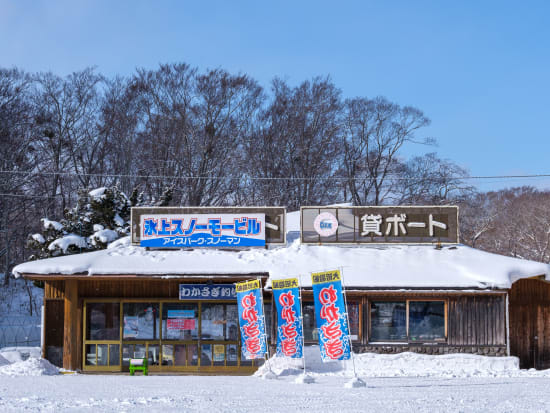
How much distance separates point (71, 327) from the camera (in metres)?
18.4

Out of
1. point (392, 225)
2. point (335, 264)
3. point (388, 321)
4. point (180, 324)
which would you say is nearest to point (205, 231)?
point (180, 324)

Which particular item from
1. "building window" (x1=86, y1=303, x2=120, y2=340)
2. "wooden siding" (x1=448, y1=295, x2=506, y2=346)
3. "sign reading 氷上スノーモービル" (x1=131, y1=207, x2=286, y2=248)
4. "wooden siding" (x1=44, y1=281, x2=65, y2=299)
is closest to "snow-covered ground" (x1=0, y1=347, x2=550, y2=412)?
"wooden siding" (x1=448, y1=295, x2=506, y2=346)

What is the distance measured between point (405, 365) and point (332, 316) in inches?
156

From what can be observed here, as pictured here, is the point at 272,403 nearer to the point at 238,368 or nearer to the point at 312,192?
the point at 238,368

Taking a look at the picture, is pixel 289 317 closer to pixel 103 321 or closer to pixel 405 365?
pixel 405 365

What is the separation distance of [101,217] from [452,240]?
14960mm

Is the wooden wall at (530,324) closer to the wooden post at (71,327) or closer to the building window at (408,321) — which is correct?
the building window at (408,321)

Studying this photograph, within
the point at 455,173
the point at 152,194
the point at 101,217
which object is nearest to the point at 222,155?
the point at 152,194

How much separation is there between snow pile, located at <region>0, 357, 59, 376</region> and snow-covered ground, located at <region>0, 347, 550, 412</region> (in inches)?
0.9

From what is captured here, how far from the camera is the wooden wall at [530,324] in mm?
18203

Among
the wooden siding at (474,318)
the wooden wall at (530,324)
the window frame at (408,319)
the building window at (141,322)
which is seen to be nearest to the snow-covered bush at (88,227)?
the building window at (141,322)

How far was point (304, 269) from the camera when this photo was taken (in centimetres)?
1794

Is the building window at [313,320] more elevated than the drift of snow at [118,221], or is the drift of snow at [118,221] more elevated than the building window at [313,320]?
the drift of snow at [118,221]

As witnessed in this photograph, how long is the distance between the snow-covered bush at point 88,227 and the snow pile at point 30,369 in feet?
30.4
